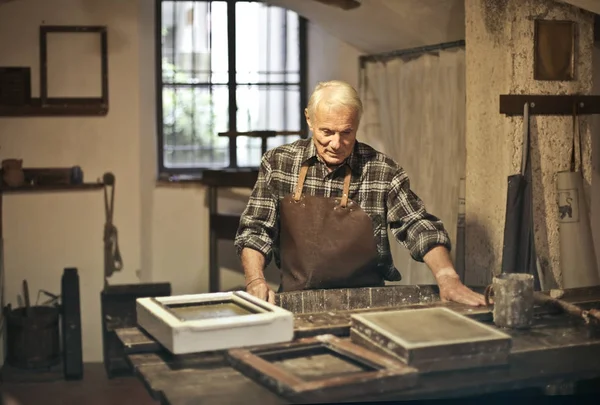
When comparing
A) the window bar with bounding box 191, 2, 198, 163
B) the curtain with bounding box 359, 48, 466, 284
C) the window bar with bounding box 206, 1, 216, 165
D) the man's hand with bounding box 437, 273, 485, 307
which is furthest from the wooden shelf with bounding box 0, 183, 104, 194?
the man's hand with bounding box 437, 273, 485, 307

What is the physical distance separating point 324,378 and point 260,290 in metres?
0.93

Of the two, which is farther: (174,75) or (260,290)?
(174,75)

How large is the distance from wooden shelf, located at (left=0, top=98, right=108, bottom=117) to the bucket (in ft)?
4.05

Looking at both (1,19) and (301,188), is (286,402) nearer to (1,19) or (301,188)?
(301,188)

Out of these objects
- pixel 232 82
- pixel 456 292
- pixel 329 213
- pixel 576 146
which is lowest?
pixel 456 292

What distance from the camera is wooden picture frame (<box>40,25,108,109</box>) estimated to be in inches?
220

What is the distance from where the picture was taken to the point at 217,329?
2174 millimetres

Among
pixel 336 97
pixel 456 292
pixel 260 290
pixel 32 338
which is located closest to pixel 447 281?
pixel 456 292

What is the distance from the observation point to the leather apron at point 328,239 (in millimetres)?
3270

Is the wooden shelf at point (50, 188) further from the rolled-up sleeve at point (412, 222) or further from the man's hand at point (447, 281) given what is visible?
the man's hand at point (447, 281)

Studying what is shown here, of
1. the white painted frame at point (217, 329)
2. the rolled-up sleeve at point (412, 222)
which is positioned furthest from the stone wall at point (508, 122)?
the white painted frame at point (217, 329)

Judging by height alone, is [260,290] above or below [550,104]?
below

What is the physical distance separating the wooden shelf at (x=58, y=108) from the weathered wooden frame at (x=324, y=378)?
3.78m

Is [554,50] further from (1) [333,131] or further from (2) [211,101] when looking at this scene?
(2) [211,101]
